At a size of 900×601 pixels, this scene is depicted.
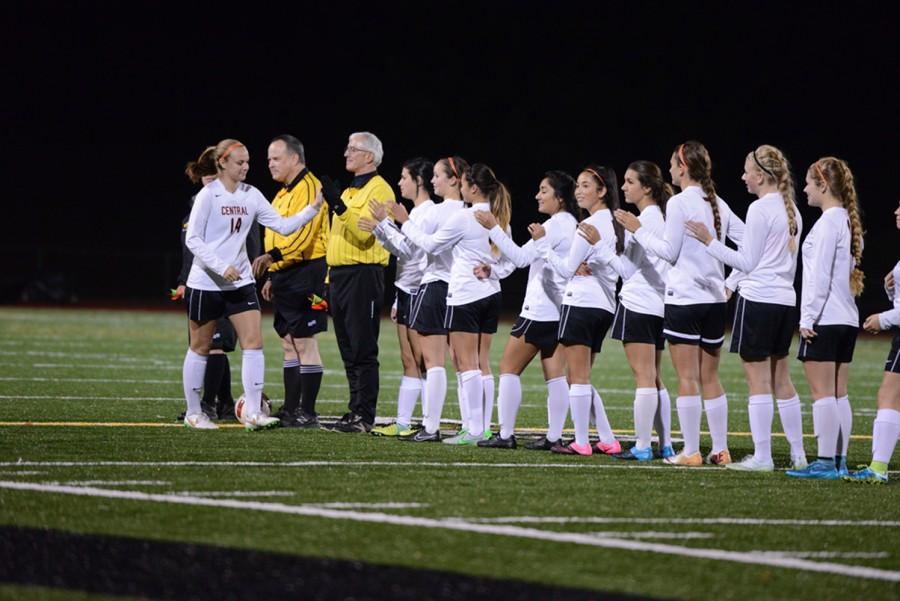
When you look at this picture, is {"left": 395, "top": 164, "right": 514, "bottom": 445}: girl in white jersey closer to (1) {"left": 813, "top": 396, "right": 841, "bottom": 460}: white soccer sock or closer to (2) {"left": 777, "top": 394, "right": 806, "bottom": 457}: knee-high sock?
(2) {"left": 777, "top": 394, "right": 806, "bottom": 457}: knee-high sock

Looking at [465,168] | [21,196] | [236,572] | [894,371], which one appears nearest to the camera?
[236,572]

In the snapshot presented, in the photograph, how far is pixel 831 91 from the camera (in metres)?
36.2

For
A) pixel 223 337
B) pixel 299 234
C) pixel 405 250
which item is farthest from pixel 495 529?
pixel 223 337

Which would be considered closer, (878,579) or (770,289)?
(878,579)

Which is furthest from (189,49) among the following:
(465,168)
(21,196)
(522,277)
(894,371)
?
(894,371)

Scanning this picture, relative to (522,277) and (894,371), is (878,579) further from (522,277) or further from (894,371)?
(522,277)

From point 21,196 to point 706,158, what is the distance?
120 feet

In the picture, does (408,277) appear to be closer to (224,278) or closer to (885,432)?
(224,278)

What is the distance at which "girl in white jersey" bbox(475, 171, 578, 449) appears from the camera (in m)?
8.66

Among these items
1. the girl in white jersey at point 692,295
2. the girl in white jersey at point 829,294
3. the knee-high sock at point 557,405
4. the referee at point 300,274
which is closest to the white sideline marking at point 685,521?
the girl in white jersey at point 829,294

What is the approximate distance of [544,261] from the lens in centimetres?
872

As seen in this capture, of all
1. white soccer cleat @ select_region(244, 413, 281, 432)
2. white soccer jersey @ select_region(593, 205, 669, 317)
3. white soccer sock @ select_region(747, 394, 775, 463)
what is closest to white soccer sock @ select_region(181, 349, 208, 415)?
white soccer cleat @ select_region(244, 413, 281, 432)

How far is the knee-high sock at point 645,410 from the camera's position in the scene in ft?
27.0

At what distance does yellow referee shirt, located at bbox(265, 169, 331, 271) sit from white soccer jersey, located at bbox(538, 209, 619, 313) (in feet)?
6.84
